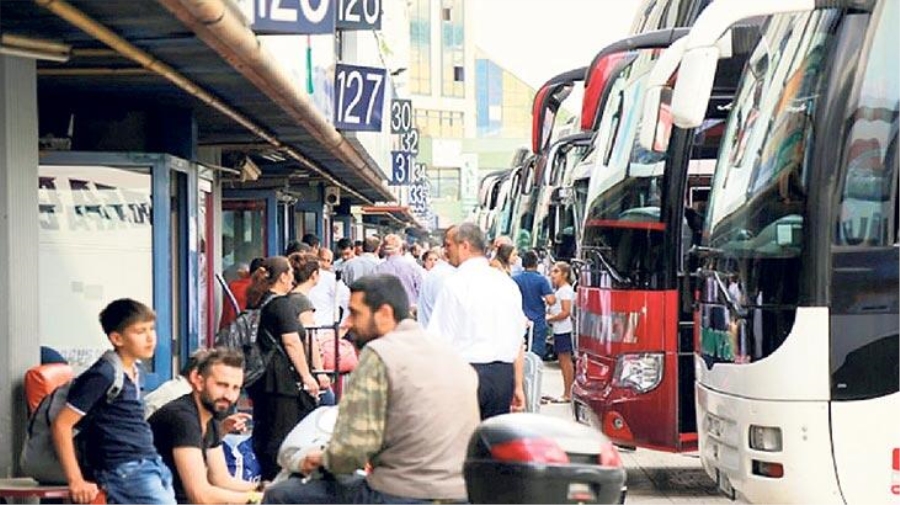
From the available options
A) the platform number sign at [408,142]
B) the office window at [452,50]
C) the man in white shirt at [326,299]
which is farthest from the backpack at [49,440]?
the office window at [452,50]

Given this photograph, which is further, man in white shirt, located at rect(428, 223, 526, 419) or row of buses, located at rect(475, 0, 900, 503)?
man in white shirt, located at rect(428, 223, 526, 419)

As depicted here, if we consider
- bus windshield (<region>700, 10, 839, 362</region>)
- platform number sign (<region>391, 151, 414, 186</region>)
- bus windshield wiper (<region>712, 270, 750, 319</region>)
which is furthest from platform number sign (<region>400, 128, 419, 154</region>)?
Result: bus windshield wiper (<region>712, 270, 750, 319</region>)

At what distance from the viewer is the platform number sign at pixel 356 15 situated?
17.1 meters

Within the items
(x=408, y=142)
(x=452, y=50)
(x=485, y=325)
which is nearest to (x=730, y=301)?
(x=485, y=325)

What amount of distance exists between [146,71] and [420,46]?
11725cm

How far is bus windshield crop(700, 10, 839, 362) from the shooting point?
28.0 feet

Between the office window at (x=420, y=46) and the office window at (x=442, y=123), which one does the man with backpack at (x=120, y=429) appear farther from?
the office window at (x=420, y=46)

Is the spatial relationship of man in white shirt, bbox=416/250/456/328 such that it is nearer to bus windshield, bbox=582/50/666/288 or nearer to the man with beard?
bus windshield, bbox=582/50/666/288

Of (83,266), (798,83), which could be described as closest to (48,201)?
(83,266)

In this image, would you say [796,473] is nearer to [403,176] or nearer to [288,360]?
[288,360]

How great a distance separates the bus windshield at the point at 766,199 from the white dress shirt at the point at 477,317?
1.17 metres

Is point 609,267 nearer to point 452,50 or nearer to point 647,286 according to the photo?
point 647,286

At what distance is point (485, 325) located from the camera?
32.3 ft

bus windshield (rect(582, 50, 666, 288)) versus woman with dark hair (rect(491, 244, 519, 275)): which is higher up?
bus windshield (rect(582, 50, 666, 288))
